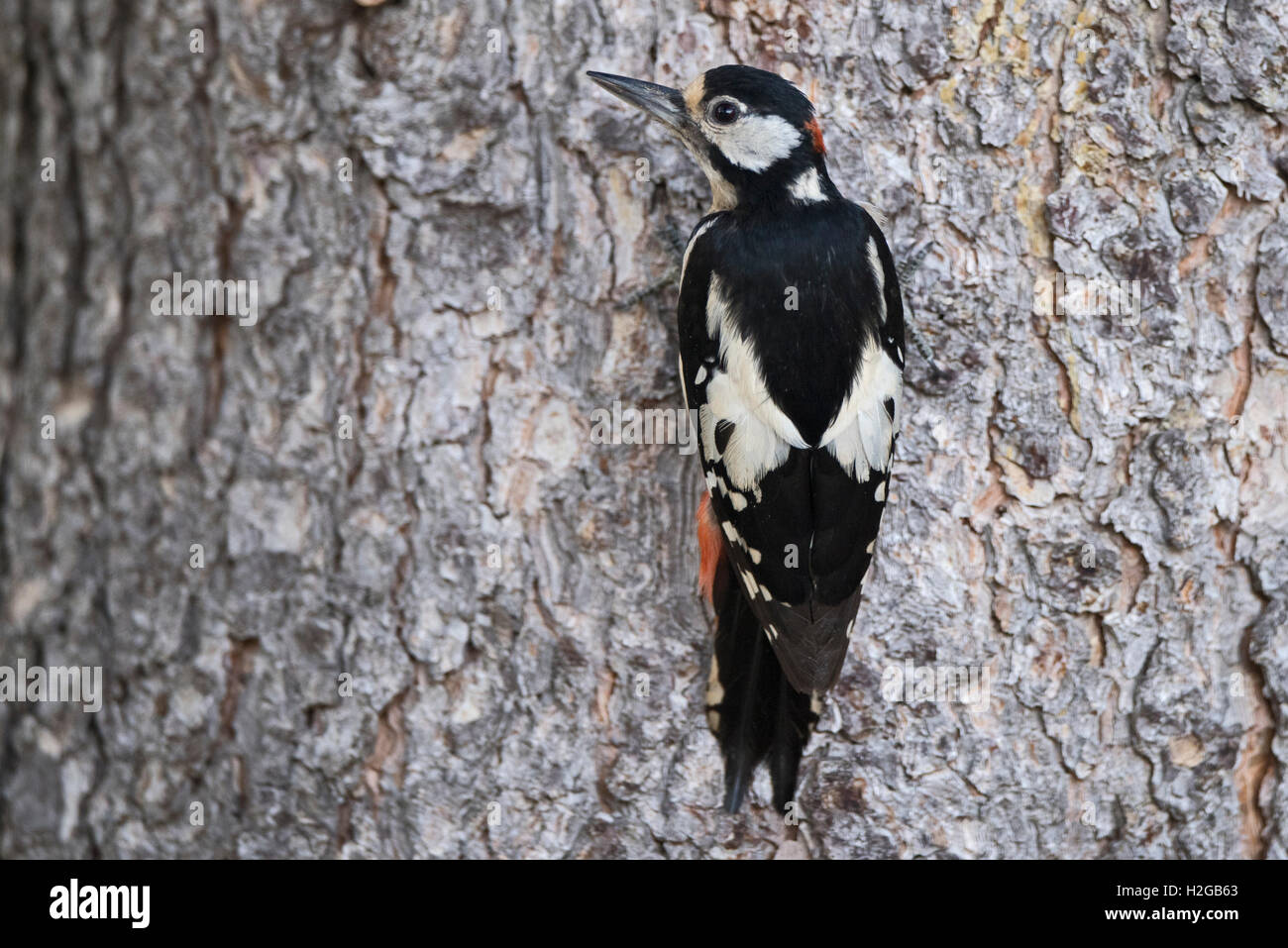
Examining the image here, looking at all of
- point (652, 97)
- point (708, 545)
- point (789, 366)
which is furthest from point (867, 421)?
point (652, 97)

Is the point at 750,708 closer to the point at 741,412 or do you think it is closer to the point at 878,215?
the point at 741,412

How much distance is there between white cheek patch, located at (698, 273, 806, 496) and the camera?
209cm

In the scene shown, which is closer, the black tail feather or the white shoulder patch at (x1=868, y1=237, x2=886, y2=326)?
the white shoulder patch at (x1=868, y1=237, x2=886, y2=326)

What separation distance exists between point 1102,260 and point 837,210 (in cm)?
55

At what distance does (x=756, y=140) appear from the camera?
7.00ft

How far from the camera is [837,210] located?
2146 mm

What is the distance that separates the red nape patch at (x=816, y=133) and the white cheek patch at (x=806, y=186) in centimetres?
5

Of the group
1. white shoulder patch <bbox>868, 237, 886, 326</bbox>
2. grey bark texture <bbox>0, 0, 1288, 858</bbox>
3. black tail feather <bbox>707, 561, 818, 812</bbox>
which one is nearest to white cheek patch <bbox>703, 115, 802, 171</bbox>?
grey bark texture <bbox>0, 0, 1288, 858</bbox>

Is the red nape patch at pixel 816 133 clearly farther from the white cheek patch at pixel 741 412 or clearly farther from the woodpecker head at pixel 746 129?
the white cheek patch at pixel 741 412

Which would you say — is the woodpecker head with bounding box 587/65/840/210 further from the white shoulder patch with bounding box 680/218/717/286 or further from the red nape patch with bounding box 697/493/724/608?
the red nape patch with bounding box 697/493/724/608

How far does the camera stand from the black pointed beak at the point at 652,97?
82.4 inches

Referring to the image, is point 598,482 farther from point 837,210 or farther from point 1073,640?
point 1073,640

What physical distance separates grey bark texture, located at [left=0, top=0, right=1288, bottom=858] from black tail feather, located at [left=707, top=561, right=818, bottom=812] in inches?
1.8

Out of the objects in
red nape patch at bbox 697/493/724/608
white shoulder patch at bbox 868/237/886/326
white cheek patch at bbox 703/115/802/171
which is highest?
white cheek patch at bbox 703/115/802/171
